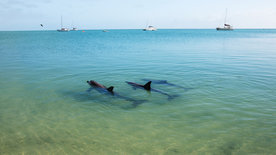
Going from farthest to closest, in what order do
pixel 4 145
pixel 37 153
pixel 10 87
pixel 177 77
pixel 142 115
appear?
pixel 177 77
pixel 10 87
pixel 142 115
pixel 4 145
pixel 37 153

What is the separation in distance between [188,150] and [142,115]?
3727mm

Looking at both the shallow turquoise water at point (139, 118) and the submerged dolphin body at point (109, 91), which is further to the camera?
the submerged dolphin body at point (109, 91)

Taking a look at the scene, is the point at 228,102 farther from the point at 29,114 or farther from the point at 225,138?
the point at 29,114

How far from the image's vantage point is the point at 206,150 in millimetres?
7859

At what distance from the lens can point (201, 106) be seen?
1226cm

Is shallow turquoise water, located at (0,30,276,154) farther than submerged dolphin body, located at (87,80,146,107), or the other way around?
submerged dolphin body, located at (87,80,146,107)

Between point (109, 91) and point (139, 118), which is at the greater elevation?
point (109, 91)

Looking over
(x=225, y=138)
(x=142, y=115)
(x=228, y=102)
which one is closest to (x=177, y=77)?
(x=228, y=102)

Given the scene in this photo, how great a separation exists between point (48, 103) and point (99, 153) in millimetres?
6871

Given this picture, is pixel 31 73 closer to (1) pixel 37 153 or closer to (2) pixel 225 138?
(1) pixel 37 153

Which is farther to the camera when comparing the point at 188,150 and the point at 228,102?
the point at 228,102

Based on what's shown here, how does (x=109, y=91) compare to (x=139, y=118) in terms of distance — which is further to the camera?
(x=109, y=91)

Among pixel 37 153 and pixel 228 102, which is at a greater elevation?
pixel 228 102

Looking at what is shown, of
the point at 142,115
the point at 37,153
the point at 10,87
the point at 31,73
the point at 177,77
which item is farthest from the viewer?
the point at 31,73
